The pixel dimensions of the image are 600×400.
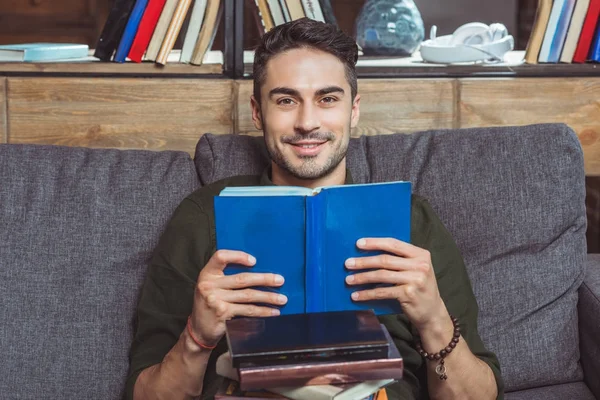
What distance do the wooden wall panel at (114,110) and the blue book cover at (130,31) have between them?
9 cm

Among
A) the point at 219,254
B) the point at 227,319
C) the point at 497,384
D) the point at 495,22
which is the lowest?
the point at 497,384

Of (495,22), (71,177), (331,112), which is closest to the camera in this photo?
(331,112)

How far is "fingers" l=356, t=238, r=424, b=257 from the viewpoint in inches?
48.6

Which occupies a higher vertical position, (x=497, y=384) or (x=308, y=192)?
(x=308, y=192)

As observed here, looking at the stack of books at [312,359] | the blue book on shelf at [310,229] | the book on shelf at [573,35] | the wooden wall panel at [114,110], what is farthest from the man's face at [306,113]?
the book on shelf at [573,35]

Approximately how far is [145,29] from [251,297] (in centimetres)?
116

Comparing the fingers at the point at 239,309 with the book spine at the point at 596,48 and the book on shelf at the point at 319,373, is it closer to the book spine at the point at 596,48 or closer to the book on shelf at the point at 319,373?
the book on shelf at the point at 319,373

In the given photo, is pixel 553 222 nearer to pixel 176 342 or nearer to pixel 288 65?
pixel 288 65

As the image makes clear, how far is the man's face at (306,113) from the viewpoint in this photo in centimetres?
158

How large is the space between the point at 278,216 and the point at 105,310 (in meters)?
0.61

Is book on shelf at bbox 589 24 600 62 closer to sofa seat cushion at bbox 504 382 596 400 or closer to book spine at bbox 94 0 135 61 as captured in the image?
sofa seat cushion at bbox 504 382 596 400

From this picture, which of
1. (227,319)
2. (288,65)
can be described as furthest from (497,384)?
(288,65)

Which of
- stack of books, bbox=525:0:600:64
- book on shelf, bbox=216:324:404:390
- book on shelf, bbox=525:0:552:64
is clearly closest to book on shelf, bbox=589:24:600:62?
stack of books, bbox=525:0:600:64

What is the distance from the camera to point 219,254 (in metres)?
1.23
